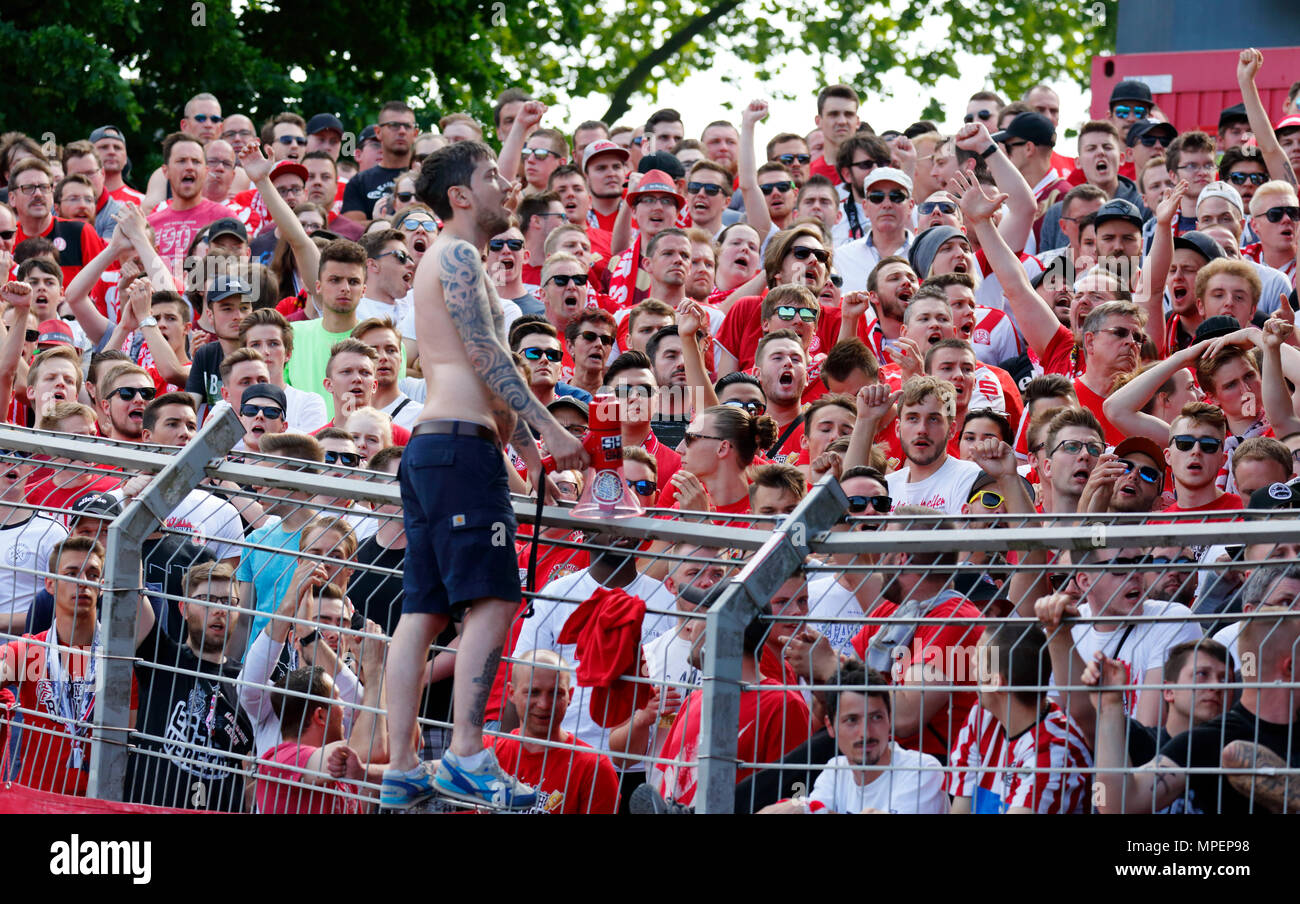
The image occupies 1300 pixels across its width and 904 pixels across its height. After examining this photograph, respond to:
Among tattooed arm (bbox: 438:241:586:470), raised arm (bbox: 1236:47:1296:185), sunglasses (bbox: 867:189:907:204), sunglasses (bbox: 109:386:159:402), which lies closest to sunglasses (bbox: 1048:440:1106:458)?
tattooed arm (bbox: 438:241:586:470)

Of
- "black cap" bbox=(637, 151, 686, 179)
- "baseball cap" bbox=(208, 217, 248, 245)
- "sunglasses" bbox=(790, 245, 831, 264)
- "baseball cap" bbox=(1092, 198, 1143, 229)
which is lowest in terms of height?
"sunglasses" bbox=(790, 245, 831, 264)

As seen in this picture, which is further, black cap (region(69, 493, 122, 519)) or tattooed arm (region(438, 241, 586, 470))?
black cap (region(69, 493, 122, 519))

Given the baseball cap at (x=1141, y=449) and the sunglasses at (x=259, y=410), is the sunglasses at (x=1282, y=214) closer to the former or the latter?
the baseball cap at (x=1141, y=449)

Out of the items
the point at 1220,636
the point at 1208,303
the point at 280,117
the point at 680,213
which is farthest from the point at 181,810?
the point at 280,117

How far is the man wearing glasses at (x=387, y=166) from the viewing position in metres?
14.0

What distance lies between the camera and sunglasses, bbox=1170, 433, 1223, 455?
7.14m

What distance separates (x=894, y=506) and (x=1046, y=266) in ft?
10.3

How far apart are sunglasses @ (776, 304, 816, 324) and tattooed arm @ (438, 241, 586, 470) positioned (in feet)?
13.5

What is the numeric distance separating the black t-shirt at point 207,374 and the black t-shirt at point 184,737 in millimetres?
4422

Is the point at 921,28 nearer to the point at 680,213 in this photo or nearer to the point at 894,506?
the point at 680,213

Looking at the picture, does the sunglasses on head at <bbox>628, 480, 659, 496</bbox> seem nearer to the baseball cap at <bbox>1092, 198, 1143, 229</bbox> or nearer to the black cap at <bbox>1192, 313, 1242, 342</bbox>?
the black cap at <bbox>1192, 313, 1242, 342</bbox>

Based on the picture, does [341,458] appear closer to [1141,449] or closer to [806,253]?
[806,253]

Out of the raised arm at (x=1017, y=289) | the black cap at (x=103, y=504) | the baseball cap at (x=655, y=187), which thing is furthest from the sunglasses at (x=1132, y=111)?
the black cap at (x=103, y=504)

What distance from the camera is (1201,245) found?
9.23 meters
